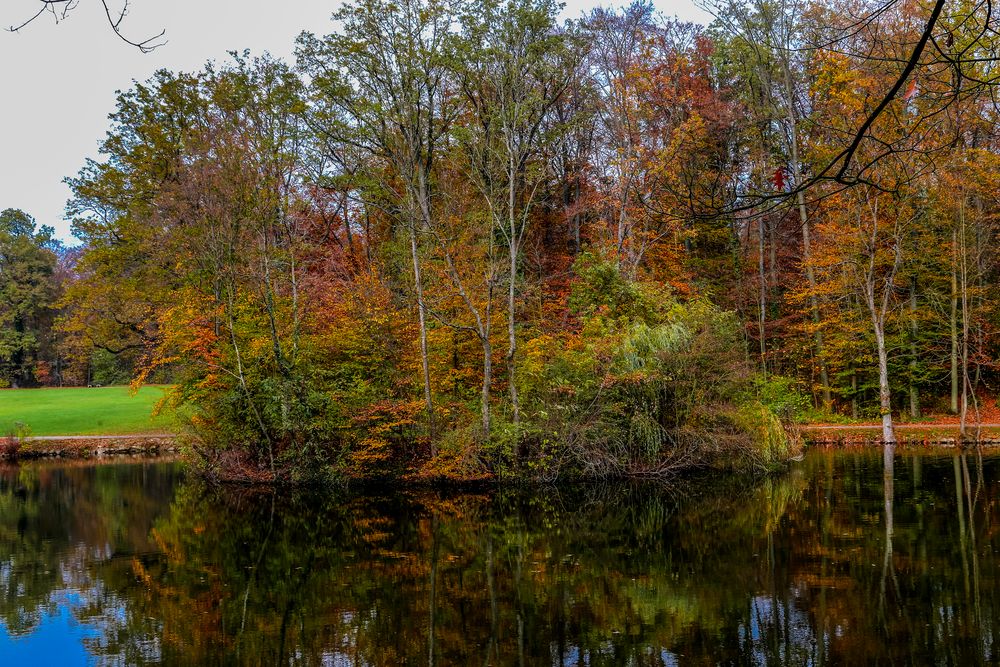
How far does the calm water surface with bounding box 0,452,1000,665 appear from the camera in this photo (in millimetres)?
7035

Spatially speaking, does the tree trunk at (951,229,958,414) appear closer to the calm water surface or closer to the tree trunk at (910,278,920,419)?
the tree trunk at (910,278,920,419)

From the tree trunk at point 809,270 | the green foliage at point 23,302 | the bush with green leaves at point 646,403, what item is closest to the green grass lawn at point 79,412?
the green foliage at point 23,302

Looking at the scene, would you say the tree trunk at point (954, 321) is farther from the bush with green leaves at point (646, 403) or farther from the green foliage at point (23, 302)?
the green foliage at point (23, 302)

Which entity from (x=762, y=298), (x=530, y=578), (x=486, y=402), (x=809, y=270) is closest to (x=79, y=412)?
(x=486, y=402)

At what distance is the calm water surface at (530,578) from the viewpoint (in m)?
7.04

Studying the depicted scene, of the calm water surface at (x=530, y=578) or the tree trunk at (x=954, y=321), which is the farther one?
the tree trunk at (x=954, y=321)

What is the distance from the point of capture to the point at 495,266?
1897 cm

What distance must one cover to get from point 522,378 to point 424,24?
976cm

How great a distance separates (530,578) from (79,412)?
32326 mm

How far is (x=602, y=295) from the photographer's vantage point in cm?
2042

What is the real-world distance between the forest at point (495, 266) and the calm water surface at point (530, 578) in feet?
9.12

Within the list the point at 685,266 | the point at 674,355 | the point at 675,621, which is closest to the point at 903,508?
the point at 674,355

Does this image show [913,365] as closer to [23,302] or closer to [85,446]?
[85,446]

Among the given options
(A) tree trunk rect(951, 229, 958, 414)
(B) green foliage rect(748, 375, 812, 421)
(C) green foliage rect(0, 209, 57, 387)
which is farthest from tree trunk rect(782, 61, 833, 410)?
(C) green foliage rect(0, 209, 57, 387)
